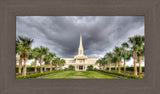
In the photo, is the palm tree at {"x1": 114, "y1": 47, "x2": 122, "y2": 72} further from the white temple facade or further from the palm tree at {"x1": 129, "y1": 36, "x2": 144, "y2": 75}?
the white temple facade

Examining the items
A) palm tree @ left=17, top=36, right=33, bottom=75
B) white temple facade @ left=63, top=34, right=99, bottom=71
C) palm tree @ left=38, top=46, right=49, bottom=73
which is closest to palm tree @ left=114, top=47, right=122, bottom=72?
palm tree @ left=38, top=46, right=49, bottom=73

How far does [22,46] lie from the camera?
392 inches

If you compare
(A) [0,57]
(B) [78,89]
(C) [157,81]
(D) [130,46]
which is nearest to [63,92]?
(B) [78,89]

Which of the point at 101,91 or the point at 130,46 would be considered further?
the point at 130,46

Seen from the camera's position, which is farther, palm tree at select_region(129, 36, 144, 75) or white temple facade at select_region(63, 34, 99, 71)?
white temple facade at select_region(63, 34, 99, 71)

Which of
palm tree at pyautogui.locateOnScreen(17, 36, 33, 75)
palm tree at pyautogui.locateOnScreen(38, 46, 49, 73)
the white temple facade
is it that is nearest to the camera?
palm tree at pyautogui.locateOnScreen(17, 36, 33, 75)

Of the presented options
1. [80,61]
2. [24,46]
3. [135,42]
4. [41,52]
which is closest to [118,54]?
[135,42]

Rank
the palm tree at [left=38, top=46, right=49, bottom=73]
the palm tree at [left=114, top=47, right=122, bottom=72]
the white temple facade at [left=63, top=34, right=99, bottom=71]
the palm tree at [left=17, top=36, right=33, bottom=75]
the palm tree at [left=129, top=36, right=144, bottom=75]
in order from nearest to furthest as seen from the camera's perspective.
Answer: the palm tree at [left=17, top=36, right=33, bottom=75], the palm tree at [left=129, top=36, right=144, bottom=75], the palm tree at [left=114, top=47, right=122, bottom=72], the palm tree at [left=38, top=46, right=49, bottom=73], the white temple facade at [left=63, top=34, right=99, bottom=71]

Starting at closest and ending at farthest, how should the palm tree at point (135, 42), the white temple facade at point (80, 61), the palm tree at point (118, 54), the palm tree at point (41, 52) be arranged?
the palm tree at point (135, 42)
the palm tree at point (118, 54)
the palm tree at point (41, 52)
the white temple facade at point (80, 61)

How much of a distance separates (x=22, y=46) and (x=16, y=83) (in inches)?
238

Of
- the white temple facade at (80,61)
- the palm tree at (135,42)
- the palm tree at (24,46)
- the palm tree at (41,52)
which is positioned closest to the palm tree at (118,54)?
the palm tree at (135,42)

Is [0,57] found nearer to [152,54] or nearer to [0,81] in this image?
[0,81]

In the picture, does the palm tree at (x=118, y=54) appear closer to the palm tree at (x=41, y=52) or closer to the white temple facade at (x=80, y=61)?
the palm tree at (x=41, y=52)

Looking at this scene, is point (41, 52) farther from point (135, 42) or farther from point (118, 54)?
point (135, 42)
